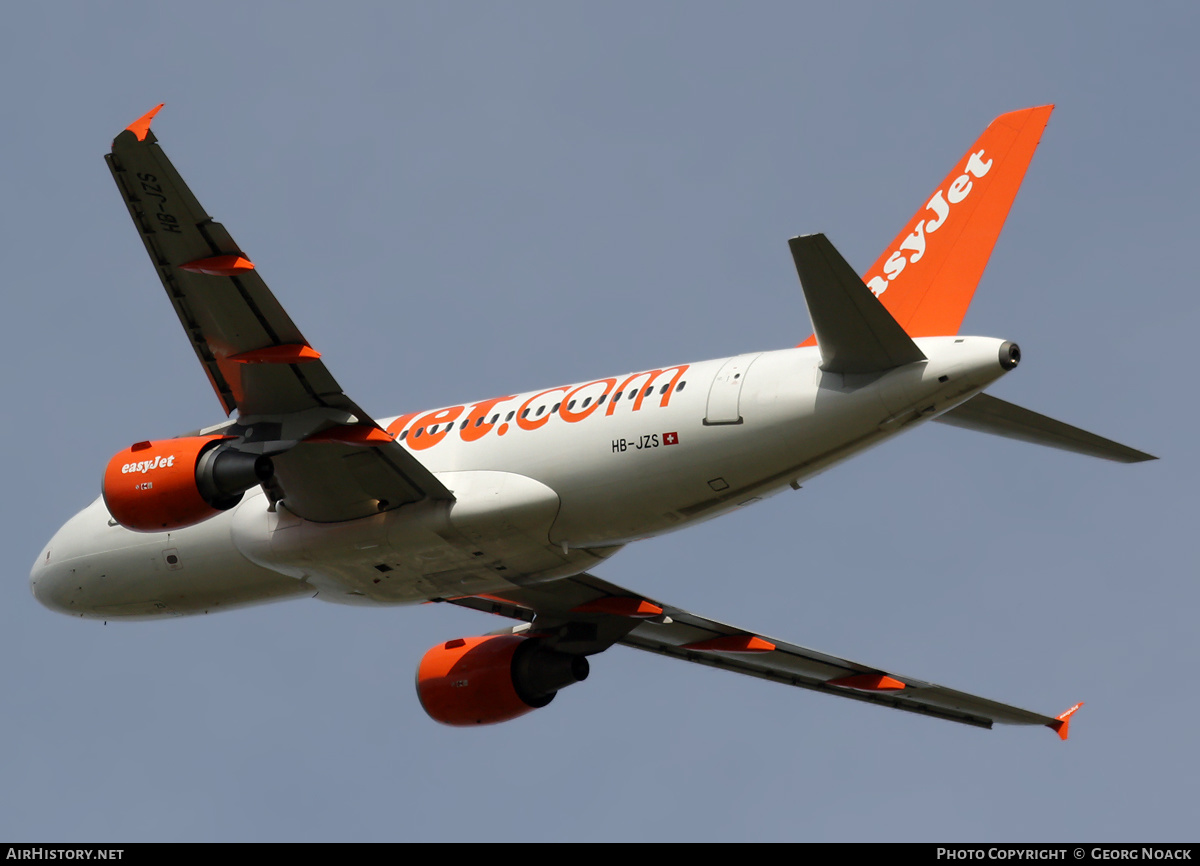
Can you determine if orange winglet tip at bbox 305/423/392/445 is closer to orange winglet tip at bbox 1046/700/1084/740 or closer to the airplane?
the airplane

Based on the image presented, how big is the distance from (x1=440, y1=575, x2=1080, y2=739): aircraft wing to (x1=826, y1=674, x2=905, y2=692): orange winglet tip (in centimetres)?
2

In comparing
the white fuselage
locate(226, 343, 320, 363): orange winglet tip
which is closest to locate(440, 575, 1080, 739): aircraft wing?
the white fuselage

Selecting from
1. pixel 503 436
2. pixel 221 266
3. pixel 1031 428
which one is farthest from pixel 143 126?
pixel 1031 428

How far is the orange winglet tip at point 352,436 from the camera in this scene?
2586 cm

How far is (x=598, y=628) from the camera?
106 ft

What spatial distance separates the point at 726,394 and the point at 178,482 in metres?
8.22

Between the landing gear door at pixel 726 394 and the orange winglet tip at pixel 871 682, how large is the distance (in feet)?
31.8

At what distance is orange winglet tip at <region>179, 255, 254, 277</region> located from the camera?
77.9ft

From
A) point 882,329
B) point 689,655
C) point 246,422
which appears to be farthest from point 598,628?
point 882,329

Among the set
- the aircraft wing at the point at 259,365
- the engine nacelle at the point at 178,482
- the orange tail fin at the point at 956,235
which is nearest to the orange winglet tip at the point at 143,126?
the aircraft wing at the point at 259,365

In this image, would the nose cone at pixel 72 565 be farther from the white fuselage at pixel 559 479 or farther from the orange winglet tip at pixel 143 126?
the orange winglet tip at pixel 143 126

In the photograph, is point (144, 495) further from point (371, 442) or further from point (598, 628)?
point (598, 628)

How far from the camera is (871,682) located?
33.0 meters
